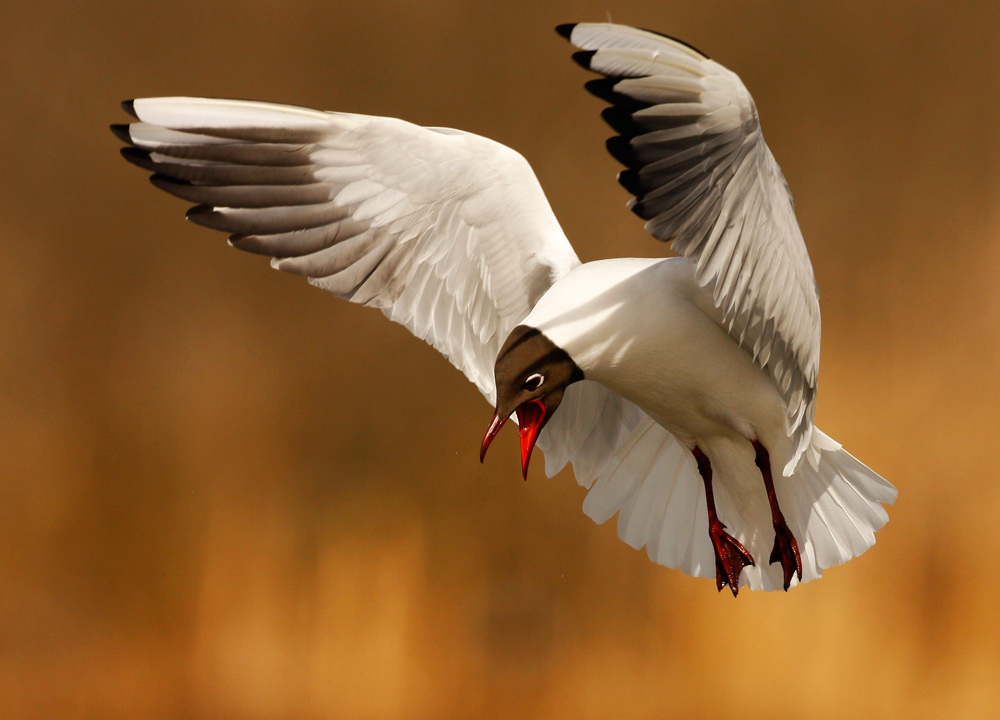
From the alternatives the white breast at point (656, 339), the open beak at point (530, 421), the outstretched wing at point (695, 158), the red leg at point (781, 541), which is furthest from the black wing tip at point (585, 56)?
the red leg at point (781, 541)

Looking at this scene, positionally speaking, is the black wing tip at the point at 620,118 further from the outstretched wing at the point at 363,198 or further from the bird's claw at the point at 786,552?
the bird's claw at the point at 786,552

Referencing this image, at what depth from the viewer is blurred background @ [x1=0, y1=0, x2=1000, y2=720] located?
2.38 m

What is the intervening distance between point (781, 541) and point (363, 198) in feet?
2.76

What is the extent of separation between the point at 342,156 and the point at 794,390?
0.76m

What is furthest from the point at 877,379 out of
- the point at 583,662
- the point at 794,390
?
the point at 794,390

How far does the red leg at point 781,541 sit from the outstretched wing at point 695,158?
0.39 meters

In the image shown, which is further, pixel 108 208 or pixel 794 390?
pixel 108 208

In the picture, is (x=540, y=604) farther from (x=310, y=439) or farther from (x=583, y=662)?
(x=310, y=439)

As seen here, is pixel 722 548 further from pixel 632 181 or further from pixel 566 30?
pixel 566 30

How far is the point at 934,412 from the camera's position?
7.88ft

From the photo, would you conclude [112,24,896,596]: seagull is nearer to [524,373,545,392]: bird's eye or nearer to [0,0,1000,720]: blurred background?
[524,373,545,392]: bird's eye

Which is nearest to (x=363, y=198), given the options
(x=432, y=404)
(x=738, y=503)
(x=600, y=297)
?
(x=600, y=297)

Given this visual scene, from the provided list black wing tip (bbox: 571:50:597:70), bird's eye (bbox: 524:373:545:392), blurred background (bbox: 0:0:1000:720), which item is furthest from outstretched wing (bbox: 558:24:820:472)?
blurred background (bbox: 0:0:1000:720)

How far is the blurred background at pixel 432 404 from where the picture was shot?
7.82 feet
